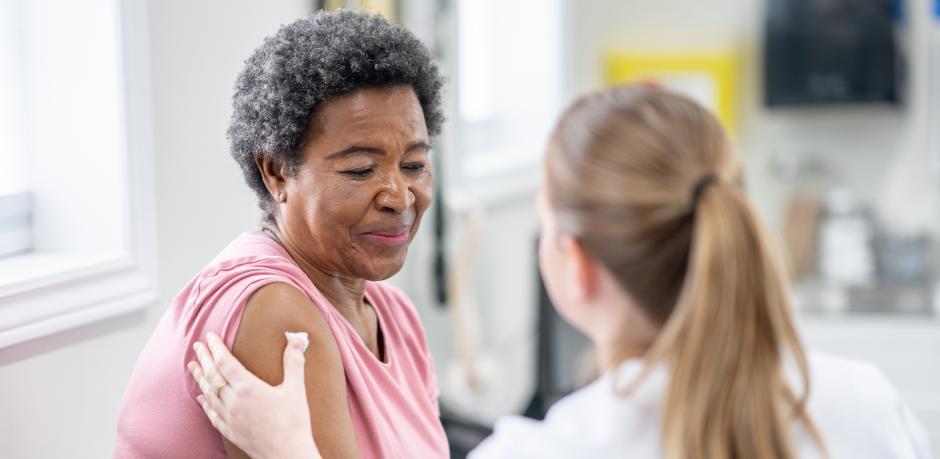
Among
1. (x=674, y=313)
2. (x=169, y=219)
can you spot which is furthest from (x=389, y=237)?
(x=169, y=219)

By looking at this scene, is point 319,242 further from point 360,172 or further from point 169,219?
point 169,219

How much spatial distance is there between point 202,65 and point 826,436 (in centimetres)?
116

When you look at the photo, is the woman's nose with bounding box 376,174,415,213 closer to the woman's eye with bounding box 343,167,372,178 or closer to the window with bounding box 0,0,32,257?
the woman's eye with bounding box 343,167,372,178

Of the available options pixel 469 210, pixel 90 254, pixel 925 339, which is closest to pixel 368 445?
pixel 90 254

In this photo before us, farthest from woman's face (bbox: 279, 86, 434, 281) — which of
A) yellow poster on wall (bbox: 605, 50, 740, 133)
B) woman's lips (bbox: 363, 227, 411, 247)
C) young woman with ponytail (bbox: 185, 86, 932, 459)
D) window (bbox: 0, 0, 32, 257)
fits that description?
yellow poster on wall (bbox: 605, 50, 740, 133)

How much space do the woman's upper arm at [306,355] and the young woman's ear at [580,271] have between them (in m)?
0.29

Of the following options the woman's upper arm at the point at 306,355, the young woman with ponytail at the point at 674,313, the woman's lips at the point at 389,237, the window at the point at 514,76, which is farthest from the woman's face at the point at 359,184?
the window at the point at 514,76

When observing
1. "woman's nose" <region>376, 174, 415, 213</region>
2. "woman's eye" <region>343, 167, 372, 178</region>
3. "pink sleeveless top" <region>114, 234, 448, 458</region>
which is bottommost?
"pink sleeveless top" <region>114, 234, 448, 458</region>

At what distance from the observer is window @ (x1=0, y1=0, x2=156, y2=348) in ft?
5.08

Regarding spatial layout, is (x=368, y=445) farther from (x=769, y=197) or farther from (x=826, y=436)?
(x=769, y=197)

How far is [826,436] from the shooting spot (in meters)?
1.01

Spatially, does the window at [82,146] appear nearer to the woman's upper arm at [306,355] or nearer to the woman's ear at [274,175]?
the woman's ear at [274,175]

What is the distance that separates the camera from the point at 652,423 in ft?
3.13

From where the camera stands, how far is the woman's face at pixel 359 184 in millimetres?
1240
